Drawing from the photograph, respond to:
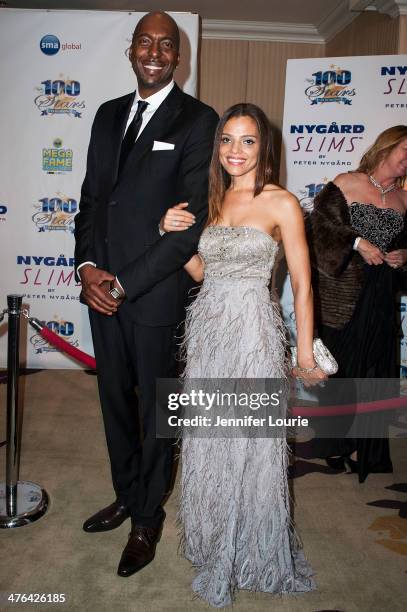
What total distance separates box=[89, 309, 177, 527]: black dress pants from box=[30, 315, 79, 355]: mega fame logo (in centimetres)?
282

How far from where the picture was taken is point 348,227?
3.46 metres

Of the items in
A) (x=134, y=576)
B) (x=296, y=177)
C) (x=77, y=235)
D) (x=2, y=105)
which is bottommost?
(x=134, y=576)

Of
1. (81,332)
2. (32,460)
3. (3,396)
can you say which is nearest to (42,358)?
(81,332)

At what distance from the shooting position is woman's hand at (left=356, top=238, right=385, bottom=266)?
3.39 metres

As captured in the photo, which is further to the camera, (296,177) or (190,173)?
(296,177)

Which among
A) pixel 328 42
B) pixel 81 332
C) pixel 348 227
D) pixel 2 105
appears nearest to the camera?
pixel 348 227

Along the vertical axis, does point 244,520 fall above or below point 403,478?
above

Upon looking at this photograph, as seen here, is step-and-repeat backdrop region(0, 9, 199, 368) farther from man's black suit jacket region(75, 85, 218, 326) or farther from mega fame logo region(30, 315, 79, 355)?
man's black suit jacket region(75, 85, 218, 326)

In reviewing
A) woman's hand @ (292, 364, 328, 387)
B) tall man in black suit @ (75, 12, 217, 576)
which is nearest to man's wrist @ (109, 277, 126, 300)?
tall man in black suit @ (75, 12, 217, 576)

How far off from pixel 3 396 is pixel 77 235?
2.46 meters

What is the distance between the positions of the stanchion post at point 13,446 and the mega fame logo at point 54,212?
2.52 meters

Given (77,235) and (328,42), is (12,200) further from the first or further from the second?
(328,42)

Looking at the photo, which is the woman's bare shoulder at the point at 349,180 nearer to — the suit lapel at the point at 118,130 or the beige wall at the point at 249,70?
the suit lapel at the point at 118,130

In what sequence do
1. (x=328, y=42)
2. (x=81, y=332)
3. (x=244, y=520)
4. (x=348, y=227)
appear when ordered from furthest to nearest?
(x=328, y=42), (x=81, y=332), (x=348, y=227), (x=244, y=520)
